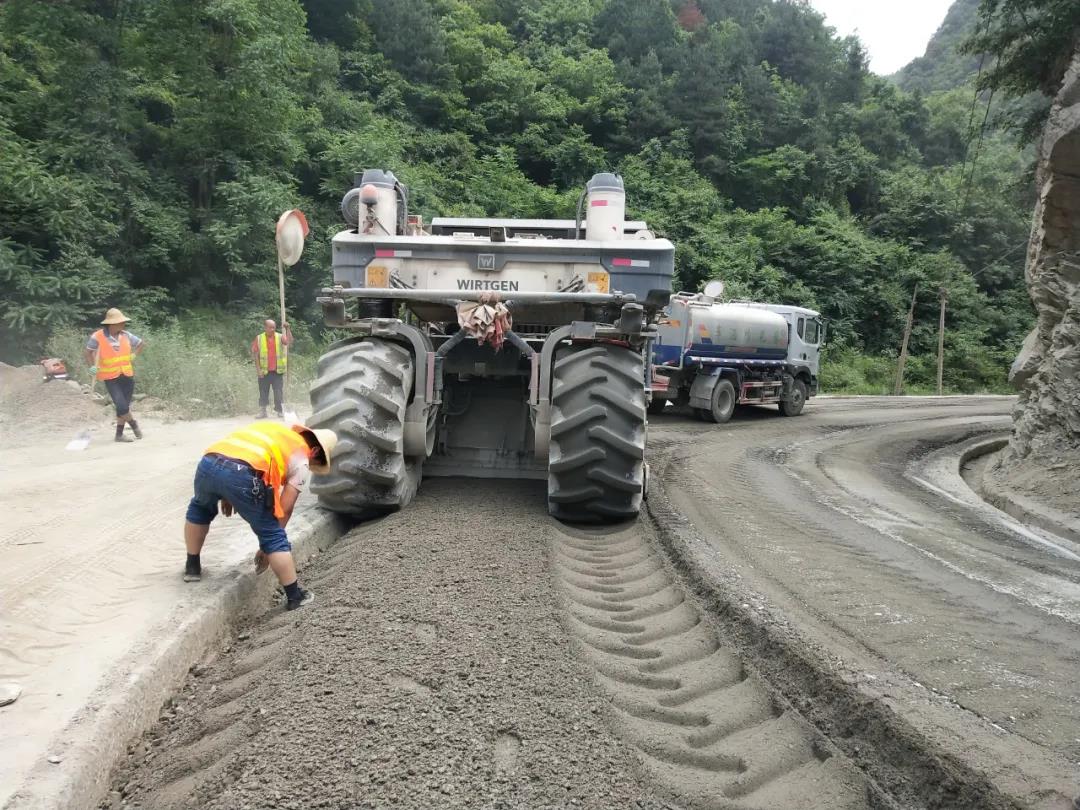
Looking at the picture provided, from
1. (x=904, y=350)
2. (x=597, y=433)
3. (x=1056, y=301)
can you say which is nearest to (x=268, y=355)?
(x=597, y=433)

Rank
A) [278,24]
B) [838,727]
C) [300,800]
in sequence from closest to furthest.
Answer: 1. [300,800]
2. [838,727]
3. [278,24]

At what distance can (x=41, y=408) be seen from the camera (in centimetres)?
1070

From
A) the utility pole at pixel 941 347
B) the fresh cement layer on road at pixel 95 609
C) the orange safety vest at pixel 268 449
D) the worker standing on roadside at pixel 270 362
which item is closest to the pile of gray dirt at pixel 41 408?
the worker standing on roadside at pixel 270 362

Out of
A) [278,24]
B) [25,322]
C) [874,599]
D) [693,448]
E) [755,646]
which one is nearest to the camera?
[755,646]

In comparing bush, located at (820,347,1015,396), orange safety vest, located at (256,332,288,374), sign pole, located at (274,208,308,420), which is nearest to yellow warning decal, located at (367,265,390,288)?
sign pole, located at (274,208,308,420)

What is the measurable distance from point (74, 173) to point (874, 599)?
1648 centimetres

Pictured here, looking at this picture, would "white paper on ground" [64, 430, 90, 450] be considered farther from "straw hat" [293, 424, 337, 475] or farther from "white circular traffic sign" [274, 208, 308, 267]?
"straw hat" [293, 424, 337, 475]

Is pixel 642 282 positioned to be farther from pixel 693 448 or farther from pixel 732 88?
pixel 732 88

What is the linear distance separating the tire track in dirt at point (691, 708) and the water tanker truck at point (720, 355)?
33.6 feet

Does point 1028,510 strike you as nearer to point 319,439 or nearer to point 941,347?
point 319,439

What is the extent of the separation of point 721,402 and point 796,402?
3.48 metres

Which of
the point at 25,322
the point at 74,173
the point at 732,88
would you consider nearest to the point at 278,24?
the point at 74,173

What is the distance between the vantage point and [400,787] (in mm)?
2510

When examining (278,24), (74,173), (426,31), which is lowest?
(74,173)
